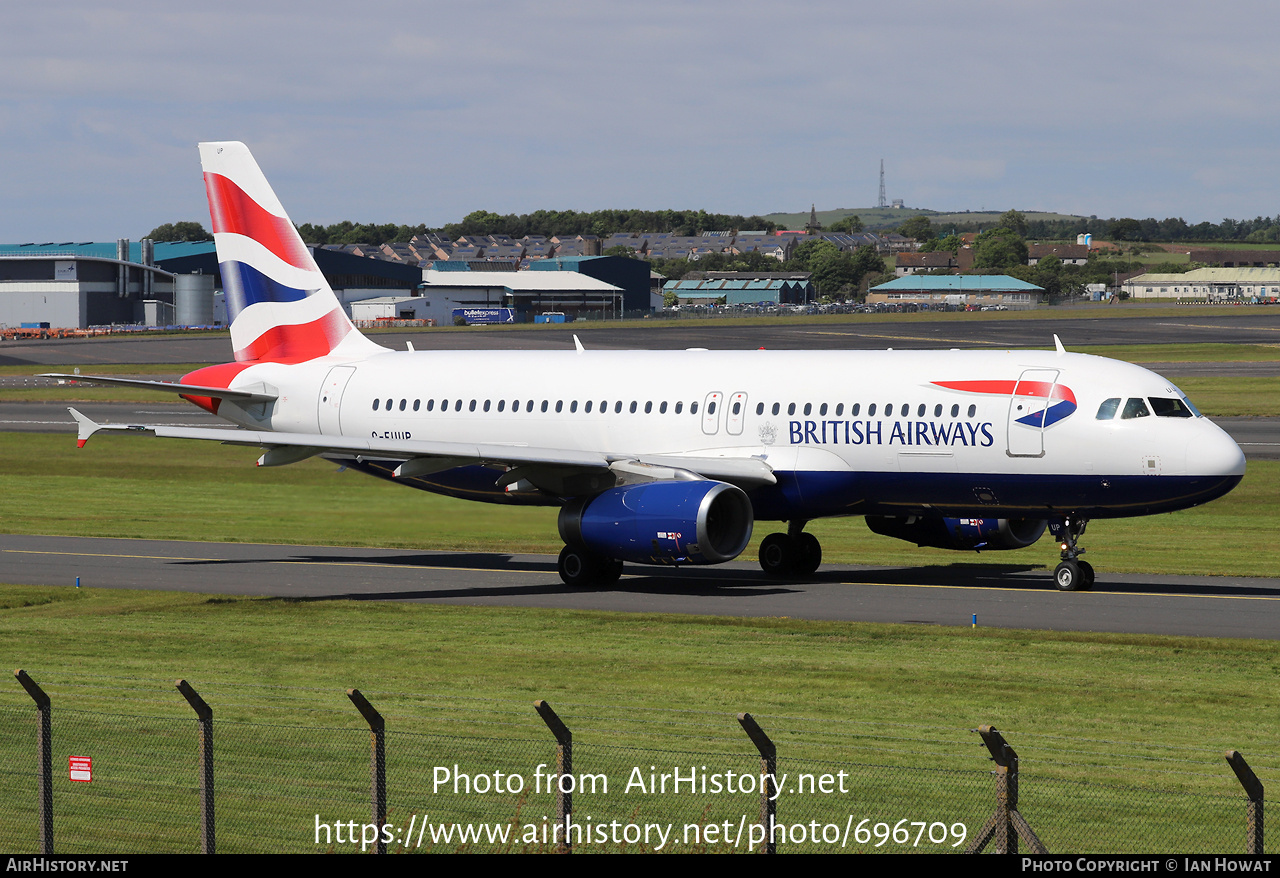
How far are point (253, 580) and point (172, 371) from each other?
88188 millimetres

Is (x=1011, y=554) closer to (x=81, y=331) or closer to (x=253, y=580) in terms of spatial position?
(x=253, y=580)

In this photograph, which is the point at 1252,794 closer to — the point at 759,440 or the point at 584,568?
the point at 759,440

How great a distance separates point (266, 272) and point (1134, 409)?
23.0 metres

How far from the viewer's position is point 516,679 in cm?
2380

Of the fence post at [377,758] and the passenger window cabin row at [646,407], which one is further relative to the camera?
the passenger window cabin row at [646,407]

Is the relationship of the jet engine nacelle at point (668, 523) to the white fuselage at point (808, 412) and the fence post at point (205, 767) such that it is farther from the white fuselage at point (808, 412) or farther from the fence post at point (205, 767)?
the fence post at point (205, 767)

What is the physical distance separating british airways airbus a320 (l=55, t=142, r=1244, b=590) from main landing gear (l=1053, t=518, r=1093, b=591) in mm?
46

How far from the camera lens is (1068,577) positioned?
109ft

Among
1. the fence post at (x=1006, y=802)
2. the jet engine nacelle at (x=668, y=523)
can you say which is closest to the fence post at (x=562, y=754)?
the fence post at (x=1006, y=802)

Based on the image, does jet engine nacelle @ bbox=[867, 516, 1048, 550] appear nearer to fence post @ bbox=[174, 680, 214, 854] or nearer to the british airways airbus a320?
the british airways airbus a320

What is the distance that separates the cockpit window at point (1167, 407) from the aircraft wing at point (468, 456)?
7.98m

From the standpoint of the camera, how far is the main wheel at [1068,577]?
3306 centimetres

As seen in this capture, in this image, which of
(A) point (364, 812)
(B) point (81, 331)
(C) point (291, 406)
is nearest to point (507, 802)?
(A) point (364, 812)

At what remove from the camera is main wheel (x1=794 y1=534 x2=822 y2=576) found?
37.0m
